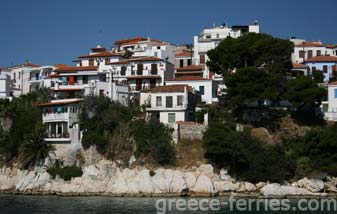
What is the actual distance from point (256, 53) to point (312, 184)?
48.8 feet

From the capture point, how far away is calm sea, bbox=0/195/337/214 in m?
41.2

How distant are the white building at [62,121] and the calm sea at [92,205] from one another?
747 centimetres

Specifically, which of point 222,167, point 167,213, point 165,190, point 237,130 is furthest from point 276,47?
point 167,213

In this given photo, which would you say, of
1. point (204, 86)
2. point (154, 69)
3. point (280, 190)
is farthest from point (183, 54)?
point (280, 190)

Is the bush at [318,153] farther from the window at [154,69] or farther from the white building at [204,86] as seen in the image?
the window at [154,69]

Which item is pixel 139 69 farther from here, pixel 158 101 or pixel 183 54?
pixel 183 54

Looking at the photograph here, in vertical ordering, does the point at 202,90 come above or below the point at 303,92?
above

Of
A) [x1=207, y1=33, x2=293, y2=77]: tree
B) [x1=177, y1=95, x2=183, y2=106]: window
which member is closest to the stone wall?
[x1=177, y1=95, x2=183, y2=106]: window

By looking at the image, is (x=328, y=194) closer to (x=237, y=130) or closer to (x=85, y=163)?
(x=237, y=130)

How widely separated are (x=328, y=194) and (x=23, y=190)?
24.0 m

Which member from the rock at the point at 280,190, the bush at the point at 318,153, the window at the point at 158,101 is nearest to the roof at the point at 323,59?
the window at the point at 158,101

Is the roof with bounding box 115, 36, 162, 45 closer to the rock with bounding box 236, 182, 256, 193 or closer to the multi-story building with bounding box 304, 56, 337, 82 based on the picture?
the multi-story building with bounding box 304, 56, 337, 82

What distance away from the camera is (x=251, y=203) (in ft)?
149

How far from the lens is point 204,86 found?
6506 cm
